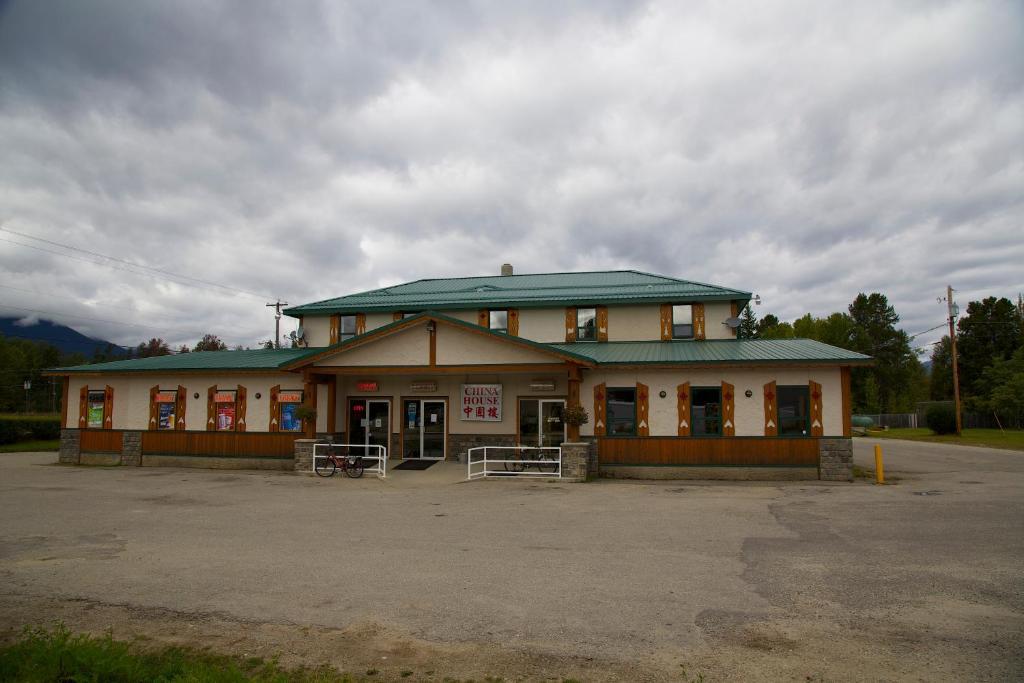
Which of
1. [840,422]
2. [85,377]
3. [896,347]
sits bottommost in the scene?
[840,422]

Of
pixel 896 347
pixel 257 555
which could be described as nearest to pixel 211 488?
pixel 257 555

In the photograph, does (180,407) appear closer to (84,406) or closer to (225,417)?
(225,417)

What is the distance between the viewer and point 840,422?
58.7 ft

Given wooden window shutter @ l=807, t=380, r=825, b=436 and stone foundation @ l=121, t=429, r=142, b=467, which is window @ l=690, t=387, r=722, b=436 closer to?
wooden window shutter @ l=807, t=380, r=825, b=436

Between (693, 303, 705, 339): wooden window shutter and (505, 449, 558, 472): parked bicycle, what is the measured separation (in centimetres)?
756

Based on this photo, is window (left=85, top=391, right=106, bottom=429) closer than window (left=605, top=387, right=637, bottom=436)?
No

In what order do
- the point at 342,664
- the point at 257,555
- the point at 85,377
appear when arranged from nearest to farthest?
the point at 342,664
the point at 257,555
the point at 85,377

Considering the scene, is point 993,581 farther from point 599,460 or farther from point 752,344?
point 752,344

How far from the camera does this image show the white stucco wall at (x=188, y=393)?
21.3m

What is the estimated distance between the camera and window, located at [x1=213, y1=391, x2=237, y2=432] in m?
21.5

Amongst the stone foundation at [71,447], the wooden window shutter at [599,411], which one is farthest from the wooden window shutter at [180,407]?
the wooden window shutter at [599,411]

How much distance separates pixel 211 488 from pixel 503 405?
9275 millimetres

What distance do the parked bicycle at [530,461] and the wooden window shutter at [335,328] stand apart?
9589 mm

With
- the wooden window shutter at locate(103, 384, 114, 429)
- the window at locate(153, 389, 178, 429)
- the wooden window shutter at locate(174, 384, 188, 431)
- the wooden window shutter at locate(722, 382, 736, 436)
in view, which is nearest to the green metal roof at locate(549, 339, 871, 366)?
the wooden window shutter at locate(722, 382, 736, 436)
